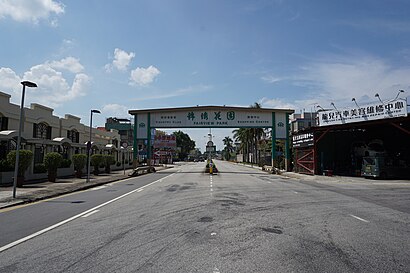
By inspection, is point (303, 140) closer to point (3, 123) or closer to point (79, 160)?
point (79, 160)

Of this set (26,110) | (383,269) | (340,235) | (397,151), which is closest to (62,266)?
(383,269)

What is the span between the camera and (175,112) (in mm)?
41750

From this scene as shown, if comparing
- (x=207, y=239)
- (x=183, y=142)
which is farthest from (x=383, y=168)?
(x=183, y=142)

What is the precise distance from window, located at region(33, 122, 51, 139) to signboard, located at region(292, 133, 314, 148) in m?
27.3

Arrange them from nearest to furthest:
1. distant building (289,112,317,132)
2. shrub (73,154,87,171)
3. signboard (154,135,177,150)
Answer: shrub (73,154,87,171)
distant building (289,112,317,132)
signboard (154,135,177,150)

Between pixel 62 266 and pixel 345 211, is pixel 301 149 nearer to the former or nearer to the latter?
pixel 345 211

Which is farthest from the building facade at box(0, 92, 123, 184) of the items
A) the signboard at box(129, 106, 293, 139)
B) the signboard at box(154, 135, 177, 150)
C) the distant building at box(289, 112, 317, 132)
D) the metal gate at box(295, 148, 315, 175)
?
the distant building at box(289, 112, 317, 132)

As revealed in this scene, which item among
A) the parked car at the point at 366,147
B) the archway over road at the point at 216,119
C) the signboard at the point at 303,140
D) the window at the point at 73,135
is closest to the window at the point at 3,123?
the window at the point at 73,135

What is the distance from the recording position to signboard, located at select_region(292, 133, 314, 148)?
33.2 m

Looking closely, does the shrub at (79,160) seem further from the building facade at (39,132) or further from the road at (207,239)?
the road at (207,239)

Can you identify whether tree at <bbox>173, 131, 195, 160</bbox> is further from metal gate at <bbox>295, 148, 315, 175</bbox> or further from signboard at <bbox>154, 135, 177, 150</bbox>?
metal gate at <bbox>295, 148, 315, 175</bbox>

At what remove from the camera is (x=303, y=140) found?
115ft

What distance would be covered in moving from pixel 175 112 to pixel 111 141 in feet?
52.0

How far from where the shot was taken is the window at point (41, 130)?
92.5 feet
